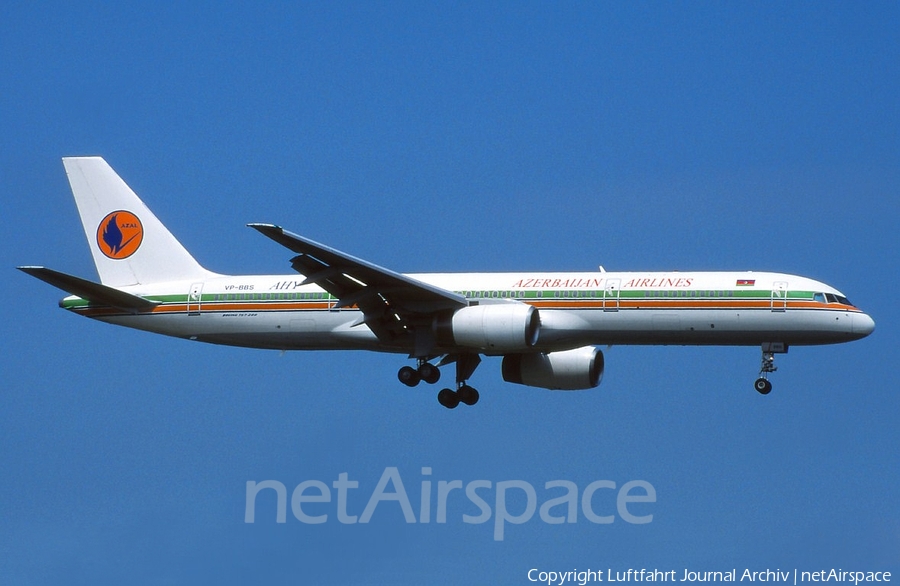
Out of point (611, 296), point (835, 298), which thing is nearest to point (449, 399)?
point (611, 296)

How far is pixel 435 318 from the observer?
5059 cm

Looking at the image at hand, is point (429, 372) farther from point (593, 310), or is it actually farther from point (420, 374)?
point (593, 310)

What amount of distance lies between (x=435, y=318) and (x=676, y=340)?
8.06 meters

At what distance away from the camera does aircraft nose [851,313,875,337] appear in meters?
49.3

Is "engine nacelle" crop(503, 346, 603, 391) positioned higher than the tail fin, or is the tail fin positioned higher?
the tail fin

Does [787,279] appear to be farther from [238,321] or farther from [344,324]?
[238,321]

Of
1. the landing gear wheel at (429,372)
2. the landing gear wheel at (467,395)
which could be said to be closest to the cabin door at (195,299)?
the landing gear wheel at (429,372)

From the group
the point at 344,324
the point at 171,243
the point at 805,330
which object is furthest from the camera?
the point at 171,243

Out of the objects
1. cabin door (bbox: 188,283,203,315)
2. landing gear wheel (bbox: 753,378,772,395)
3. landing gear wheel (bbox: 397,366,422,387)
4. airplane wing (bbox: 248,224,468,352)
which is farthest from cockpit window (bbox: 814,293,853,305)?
cabin door (bbox: 188,283,203,315)

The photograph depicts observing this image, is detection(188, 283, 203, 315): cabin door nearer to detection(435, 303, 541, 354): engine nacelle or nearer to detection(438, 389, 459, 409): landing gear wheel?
detection(438, 389, 459, 409): landing gear wheel

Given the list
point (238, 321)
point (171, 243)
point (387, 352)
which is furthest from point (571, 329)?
point (171, 243)

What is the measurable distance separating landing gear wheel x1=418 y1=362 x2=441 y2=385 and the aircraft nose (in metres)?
14.2

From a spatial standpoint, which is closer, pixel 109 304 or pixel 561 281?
pixel 561 281

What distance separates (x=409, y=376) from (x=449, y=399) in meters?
2.41
